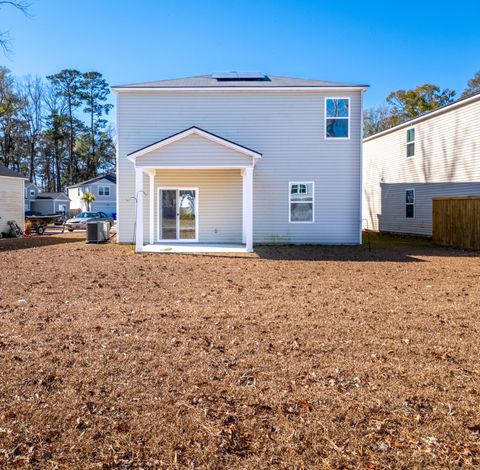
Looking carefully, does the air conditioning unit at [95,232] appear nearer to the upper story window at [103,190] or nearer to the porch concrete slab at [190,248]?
the porch concrete slab at [190,248]

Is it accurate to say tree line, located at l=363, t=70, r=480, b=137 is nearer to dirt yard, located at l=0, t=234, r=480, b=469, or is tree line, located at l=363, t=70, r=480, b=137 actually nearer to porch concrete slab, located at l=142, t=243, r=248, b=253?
porch concrete slab, located at l=142, t=243, r=248, b=253

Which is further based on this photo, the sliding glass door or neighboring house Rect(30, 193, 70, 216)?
neighboring house Rect(30, 193, 70, 216)

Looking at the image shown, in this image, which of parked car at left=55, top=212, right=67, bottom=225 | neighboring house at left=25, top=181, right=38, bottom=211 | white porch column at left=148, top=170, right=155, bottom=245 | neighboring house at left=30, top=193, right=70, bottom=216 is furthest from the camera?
neighboring house at left=30, top=193, right=70, bottom=216

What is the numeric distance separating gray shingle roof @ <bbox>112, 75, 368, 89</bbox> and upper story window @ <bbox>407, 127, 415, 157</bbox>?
8.02 metres

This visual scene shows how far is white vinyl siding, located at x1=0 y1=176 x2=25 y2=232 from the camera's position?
21.4 metres

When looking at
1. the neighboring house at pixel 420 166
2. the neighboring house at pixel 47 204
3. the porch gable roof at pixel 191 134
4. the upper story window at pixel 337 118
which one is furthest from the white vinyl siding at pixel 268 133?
the neighboring house at pixel 47 204

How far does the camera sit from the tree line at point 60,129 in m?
51.7

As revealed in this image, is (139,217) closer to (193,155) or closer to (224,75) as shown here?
(193,155)

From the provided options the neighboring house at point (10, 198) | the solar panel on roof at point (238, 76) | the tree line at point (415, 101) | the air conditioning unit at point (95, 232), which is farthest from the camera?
the tree line at point (415, 101)

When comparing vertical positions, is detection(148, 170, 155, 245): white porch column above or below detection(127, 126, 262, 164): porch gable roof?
below

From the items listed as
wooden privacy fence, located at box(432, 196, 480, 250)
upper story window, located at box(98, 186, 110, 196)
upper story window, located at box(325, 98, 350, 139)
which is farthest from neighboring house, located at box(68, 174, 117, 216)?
wooden privacy fence, located at box(432, 196, 480, 250)

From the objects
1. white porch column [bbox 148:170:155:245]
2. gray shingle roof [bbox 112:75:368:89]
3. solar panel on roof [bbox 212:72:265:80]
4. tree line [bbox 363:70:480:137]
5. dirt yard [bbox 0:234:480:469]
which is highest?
tree line [bbox 363:70:480:137]

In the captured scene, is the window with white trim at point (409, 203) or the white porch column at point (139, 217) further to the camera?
the window with white trim at point (409, 203)

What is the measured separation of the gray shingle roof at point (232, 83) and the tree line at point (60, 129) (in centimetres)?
A: 3714
